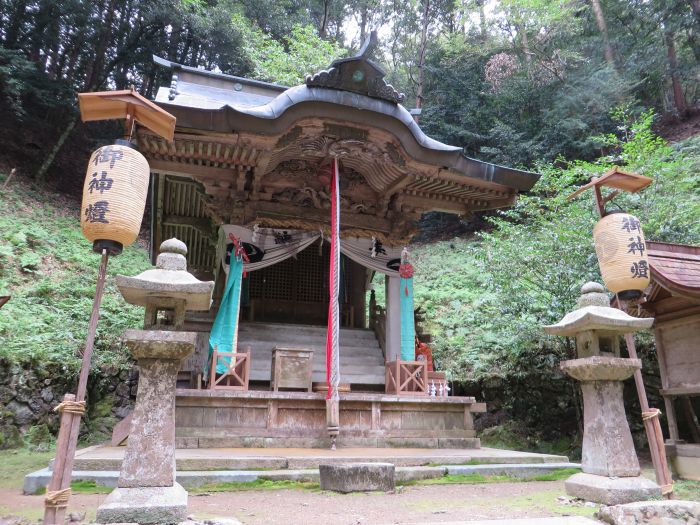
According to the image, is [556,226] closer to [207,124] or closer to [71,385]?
[207,124]

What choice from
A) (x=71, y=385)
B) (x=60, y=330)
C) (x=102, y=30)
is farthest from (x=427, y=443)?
(x=102, y=30)

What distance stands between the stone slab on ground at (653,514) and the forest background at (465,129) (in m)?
5.27

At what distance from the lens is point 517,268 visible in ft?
30.8

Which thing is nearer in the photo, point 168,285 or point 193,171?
point 168,285

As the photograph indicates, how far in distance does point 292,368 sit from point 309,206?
3.17 meters

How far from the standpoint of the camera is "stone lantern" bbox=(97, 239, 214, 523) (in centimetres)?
319

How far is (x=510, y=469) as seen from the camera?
19.5ft

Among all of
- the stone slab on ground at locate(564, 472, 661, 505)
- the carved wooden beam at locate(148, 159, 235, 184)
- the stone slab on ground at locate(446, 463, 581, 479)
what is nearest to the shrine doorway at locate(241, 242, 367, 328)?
the carved wooden beam at locate(148, 159, 235, 184)

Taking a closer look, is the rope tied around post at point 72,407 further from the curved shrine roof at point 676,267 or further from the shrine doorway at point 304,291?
the shrine doorway at point 304,291

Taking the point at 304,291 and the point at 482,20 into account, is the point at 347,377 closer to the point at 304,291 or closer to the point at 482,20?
the point at 304,291

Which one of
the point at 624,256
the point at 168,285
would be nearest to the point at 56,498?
the point at 168,285

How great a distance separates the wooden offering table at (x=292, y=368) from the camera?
25.1 ft

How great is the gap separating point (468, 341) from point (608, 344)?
7605mm

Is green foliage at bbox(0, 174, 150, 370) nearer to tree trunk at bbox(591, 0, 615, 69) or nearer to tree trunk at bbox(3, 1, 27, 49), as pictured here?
tree trunk at bbox(3, 1, 27, 49)
